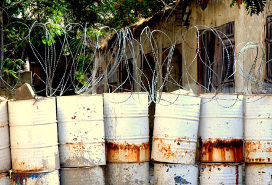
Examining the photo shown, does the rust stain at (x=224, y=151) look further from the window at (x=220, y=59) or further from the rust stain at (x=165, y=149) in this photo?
the window at (x=220, y=59)

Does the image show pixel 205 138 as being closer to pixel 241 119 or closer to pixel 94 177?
pixel 241 119

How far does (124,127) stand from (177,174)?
2.37 ft

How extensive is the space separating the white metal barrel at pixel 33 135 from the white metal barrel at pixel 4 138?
0.26 ft

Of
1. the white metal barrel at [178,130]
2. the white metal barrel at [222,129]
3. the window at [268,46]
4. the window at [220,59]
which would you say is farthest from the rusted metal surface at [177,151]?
the window at [220,59]

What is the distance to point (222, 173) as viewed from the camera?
4.51m

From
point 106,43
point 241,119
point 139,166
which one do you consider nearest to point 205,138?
point 241,119

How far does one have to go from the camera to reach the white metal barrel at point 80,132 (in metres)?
4.38

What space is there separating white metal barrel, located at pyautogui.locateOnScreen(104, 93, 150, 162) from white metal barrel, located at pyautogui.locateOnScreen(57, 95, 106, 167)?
0.54 ft

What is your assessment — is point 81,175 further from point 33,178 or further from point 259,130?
point 259,130

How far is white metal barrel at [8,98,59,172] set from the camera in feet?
13.9

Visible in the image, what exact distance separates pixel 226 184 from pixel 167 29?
21.8ft

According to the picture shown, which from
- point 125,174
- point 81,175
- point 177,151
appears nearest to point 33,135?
point 81,175

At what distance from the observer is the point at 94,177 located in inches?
173

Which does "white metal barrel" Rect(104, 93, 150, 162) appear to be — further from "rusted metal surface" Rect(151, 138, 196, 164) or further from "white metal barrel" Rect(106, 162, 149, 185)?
"rusted metal surface" Rect(151, 138, 196, 164)
